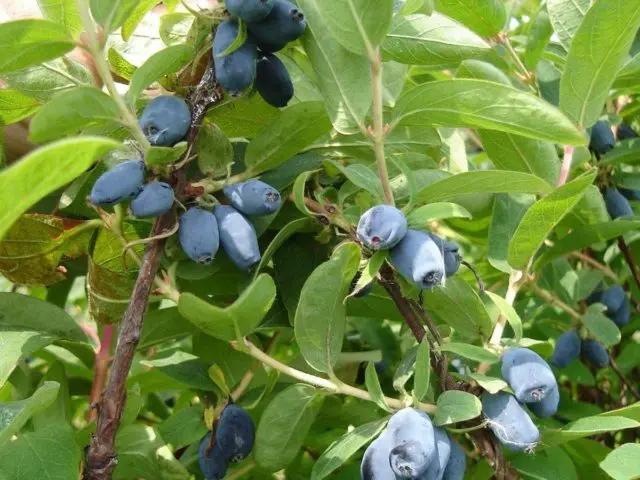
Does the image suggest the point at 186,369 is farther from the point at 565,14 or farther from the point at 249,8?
the point at 565,14

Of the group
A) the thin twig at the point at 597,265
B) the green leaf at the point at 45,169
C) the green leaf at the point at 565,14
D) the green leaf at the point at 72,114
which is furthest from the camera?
the thin twig at the point at 597,265

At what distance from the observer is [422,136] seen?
1124 millimetres

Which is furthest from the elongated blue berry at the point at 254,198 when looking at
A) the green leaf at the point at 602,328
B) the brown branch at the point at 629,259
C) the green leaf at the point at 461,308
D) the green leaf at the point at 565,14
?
the brown branch at the point at 629,259

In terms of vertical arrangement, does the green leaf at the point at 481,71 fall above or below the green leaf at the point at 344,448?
above

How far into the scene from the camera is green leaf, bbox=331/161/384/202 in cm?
91

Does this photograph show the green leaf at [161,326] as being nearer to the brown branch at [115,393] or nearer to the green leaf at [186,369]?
the green leaf at [186,369]

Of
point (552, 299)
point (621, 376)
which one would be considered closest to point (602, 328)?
point (552, 299)

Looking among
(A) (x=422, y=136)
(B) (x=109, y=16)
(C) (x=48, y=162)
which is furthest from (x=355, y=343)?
(C) (x=48, y=162)

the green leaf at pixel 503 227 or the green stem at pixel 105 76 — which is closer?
the green stem at pixel 105 76

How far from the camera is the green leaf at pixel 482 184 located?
88 centimetres

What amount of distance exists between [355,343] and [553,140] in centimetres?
79

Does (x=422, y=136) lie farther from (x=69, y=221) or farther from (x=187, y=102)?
(x=69, y=221)

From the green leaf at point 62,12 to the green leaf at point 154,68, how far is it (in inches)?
3.0

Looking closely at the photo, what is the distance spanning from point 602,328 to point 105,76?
0.84 meters
